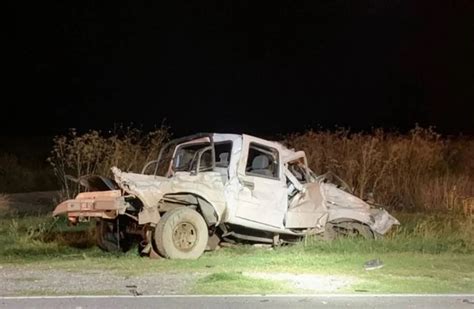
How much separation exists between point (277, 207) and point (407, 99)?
48637 mm

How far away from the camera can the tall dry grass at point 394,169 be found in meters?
21.9

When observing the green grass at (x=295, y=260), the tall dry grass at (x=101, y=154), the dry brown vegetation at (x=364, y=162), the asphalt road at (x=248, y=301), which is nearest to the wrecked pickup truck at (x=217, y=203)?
the green grass at (x=295, y=260)

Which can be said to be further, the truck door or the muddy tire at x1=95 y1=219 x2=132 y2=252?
the muddy tire at x1=95 y1=219 x2=132 y2=252

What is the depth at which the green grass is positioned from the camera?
1107cm

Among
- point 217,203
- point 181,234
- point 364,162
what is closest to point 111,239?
point 181,234

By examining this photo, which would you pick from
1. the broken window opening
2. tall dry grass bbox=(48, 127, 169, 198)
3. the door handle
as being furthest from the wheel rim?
tall dry grass bbox=(48, 127, 169, 198)

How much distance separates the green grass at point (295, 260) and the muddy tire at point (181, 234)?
0.22m

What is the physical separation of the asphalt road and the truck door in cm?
445

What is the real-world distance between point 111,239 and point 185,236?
2064 mm

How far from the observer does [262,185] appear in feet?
47.7

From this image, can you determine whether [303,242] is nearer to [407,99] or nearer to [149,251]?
[149,251]

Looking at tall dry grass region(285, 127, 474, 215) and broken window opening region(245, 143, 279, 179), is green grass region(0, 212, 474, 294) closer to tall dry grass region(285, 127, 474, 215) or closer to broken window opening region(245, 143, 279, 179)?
broken window opening region(245, 143, 279, 179)

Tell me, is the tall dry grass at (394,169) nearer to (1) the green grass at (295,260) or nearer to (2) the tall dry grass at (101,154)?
(1) the green grass at (295,260)

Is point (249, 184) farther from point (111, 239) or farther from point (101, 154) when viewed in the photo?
point (101, 154)
